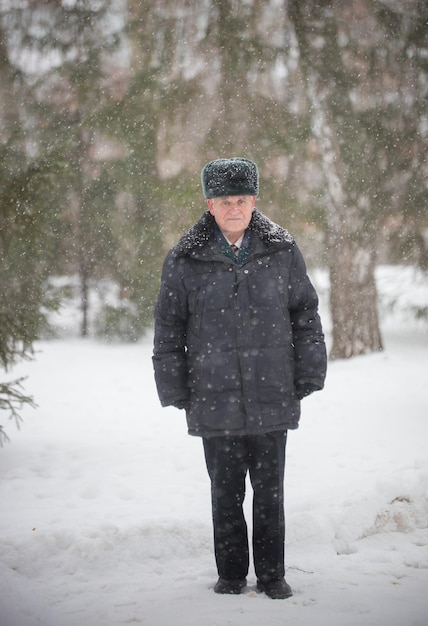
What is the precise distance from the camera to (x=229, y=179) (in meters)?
3.06

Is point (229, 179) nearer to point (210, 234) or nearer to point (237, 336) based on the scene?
point (210, 234)

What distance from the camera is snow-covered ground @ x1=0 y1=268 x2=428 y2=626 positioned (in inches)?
113

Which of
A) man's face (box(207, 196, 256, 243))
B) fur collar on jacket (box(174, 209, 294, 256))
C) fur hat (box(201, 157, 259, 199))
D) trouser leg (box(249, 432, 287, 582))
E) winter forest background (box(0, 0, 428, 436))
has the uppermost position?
winter forest background (box(0, 0, 428, 436))

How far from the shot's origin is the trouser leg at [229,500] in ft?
9.95

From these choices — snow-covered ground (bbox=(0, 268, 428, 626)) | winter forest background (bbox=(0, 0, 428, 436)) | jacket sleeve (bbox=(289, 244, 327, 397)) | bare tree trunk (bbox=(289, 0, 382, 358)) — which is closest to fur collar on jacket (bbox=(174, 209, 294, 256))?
jacket sleeve (bbox=(289, 244, 327, 397))

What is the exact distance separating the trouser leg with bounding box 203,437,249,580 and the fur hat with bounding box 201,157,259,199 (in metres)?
1.15

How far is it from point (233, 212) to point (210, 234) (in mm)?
156

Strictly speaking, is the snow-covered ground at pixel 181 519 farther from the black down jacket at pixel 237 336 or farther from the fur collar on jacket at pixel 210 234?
the fur collar on jacket at pixel 210 234

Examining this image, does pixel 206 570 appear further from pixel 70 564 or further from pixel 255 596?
pixel 70 564

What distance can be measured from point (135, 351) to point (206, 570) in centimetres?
840

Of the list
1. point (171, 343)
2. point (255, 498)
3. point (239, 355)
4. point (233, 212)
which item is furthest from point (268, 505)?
point (233, 212)

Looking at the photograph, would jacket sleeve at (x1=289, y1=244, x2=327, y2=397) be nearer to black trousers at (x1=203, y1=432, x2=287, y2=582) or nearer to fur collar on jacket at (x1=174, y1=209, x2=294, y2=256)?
fur collar on jacket at (x1=174, y1=209, x2=294, y2=256)

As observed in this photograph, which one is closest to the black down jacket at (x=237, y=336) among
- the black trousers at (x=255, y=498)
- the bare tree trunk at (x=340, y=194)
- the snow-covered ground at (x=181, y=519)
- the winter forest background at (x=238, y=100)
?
the black trousers at (x=255, y=498)

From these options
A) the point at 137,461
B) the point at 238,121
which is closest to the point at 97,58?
the point at 238,121
